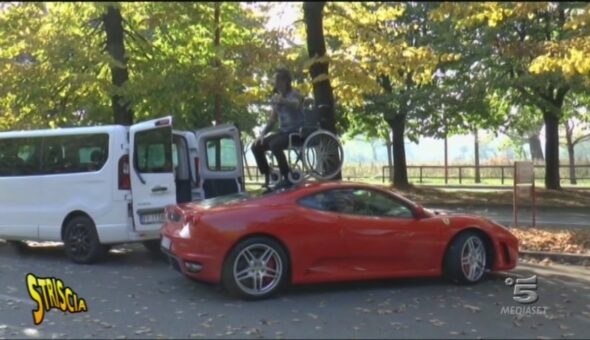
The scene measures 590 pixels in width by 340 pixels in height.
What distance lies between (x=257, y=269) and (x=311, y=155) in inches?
110

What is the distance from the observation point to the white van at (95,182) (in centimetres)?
975

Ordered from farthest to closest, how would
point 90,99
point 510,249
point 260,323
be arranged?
1. point 90,99
2. point 510,249
3. point 260,323

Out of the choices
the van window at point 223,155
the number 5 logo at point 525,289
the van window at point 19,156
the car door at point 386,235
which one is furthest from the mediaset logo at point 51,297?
the number 5 logo at point 525,289

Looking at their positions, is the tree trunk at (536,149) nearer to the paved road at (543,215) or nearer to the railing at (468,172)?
the railing at (468,172)

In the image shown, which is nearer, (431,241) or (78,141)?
(431,241)

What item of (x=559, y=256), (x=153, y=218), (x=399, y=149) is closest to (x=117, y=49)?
(x=153, y=218)

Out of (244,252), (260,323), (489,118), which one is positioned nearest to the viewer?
(260,323)

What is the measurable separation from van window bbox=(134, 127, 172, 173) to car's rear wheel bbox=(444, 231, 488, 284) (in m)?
4.16

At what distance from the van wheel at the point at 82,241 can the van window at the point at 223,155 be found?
7.50 ft

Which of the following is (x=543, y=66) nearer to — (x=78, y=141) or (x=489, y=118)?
(x=78, y=141)

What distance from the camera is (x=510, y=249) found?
8.88 m

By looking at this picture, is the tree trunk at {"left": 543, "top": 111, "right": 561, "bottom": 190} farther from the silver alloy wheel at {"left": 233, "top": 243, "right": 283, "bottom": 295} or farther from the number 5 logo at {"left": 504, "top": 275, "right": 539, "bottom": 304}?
the silver alloy wheel at {"left": 233, "top": 243, "right": 283, "bottom": 295}

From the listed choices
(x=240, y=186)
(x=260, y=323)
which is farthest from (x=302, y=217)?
(x=240, y=186)

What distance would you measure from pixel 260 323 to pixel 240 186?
192 inches
